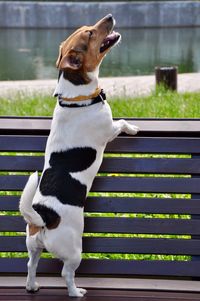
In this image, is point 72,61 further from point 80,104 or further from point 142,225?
point 142,225

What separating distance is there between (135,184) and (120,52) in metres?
12.7

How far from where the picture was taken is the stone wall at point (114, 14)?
2195 centimetres

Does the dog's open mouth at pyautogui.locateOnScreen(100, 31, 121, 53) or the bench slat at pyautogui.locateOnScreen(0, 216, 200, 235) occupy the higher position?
the dog's open mouth at pyautogui.locateOnScreen(100, 31, 121, 53)

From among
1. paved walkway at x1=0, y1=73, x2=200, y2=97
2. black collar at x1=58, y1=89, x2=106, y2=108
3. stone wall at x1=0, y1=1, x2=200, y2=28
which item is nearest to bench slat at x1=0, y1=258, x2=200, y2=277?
black collar at x1=58, y1=89, x2=106, y2=108

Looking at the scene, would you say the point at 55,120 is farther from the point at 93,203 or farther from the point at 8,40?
the point at 8,40

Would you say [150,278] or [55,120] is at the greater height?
[55,120]

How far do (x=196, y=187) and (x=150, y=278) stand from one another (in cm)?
44

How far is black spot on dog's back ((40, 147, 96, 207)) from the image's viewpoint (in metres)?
2.78

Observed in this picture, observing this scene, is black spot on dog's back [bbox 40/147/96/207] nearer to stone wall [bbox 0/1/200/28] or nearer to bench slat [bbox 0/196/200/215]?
bench slat [bbox 0/196/200/215]

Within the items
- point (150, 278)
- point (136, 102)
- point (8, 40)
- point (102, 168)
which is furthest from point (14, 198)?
point (8, 40)

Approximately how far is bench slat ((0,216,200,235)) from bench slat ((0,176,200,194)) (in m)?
0.13

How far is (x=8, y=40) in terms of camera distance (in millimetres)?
18781

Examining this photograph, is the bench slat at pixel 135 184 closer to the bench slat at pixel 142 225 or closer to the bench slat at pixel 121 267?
the bench slat at pixel 142 225

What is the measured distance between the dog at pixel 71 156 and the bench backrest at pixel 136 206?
17 cm
